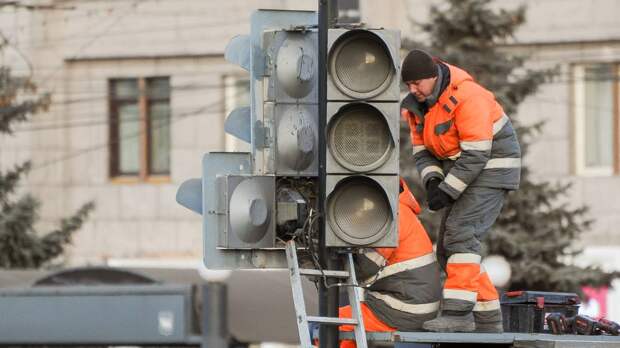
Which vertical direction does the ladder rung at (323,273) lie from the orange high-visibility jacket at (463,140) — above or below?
below

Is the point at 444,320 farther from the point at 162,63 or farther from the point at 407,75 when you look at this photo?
Result: the point at 162,63

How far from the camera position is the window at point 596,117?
92.1 feet

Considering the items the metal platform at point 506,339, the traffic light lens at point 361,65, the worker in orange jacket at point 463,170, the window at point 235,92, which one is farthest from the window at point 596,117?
the metal platform at point 506,339

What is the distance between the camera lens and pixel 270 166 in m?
9.61

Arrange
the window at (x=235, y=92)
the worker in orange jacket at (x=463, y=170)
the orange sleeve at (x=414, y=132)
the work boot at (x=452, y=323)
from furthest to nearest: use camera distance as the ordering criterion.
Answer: the window at (x=235, y=92) < the orange sleeve at (x=414, y=132) < the worker in orange jacket at (x=463, y=170) < the work boot at (x=452, y=323)

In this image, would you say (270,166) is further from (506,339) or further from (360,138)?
(506,339)

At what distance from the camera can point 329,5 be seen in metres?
9.46

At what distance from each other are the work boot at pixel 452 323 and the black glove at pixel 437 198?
0.64 metres

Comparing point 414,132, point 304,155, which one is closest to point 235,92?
point 414,132

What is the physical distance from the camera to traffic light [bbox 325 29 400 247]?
9297 millimetres

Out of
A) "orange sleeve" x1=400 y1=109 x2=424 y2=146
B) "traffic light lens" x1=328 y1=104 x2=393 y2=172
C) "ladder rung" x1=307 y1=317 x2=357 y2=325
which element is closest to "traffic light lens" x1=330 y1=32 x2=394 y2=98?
"traffic light lens" x1=328 y1=104 x2=393 y2=172

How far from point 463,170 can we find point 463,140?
0.17 m

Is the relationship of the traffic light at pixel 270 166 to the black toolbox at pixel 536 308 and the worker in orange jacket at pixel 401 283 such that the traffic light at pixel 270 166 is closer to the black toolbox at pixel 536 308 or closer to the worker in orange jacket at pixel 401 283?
the worker in orange jacket at pixel 401 283

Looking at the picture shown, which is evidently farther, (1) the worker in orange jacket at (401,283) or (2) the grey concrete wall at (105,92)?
(2) the grey concrete wall at (105,92)
